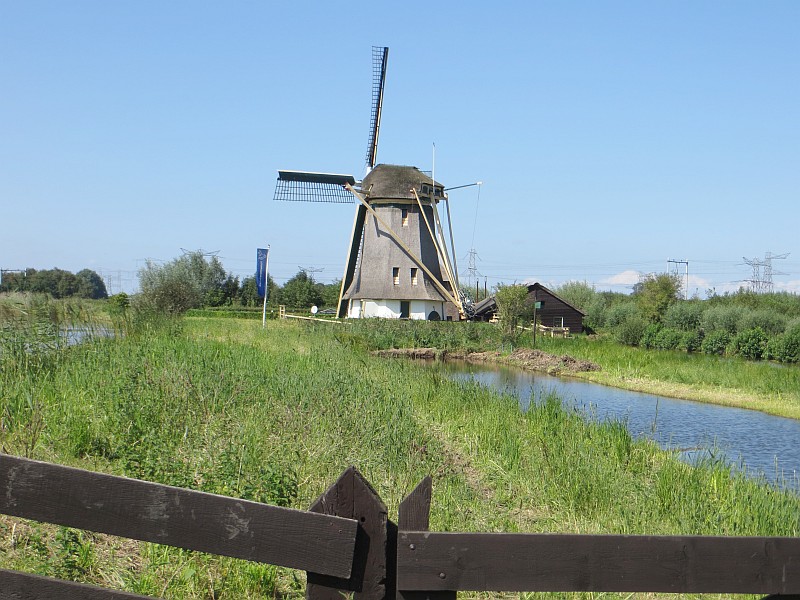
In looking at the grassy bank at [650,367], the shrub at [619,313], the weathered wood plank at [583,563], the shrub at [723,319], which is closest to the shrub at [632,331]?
the shrub at [723,319]

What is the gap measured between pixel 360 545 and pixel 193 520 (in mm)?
443

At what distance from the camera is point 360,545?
80.9 inches

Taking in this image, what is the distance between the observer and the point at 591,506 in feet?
20.1

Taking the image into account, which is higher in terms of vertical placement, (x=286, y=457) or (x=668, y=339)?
(x=668, y=339)

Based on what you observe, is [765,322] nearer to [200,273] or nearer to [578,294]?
[578,294]

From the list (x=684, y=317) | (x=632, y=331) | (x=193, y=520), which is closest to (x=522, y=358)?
(x=632, y=331)

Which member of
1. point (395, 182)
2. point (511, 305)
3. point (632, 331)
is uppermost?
point (395, 182)

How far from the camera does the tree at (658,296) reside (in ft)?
141

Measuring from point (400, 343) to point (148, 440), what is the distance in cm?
2510

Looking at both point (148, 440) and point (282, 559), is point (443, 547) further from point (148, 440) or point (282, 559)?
point (148, 440)

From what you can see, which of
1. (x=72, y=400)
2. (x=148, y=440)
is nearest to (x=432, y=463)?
(x=148, y=440)

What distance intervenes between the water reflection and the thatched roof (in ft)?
61.8

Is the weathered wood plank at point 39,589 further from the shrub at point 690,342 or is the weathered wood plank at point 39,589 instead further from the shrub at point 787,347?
the shrub at point 690,342

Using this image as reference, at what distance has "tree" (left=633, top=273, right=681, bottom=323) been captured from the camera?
4303 centimetres
